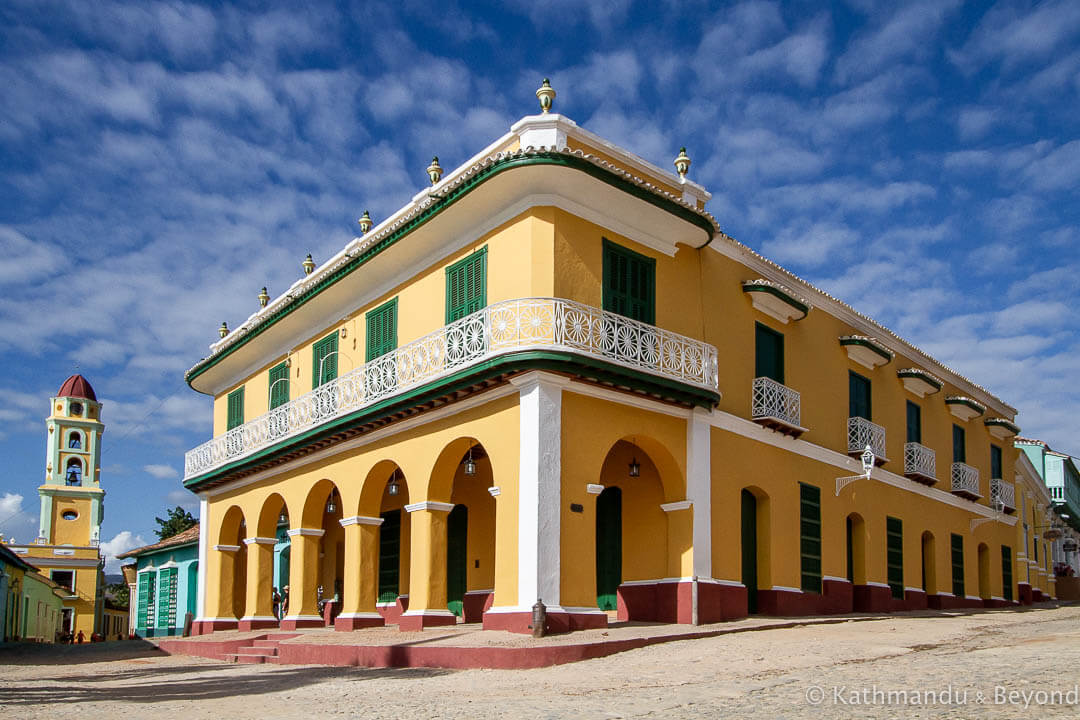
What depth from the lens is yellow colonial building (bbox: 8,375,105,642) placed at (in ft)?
176

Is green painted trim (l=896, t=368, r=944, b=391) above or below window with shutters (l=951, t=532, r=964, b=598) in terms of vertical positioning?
above

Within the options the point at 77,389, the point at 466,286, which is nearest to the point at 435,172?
the point at 466,286

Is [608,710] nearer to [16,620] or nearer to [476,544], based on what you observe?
[476,544]

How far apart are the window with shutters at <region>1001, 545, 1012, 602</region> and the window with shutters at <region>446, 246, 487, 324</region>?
2056 centimetres

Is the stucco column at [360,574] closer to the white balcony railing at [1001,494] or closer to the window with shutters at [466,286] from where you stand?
the window with shutters at [466,286]

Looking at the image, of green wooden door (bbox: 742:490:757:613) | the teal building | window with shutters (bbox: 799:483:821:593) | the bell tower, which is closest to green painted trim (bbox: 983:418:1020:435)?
window with shutters (bbox: 799:483:821:593)

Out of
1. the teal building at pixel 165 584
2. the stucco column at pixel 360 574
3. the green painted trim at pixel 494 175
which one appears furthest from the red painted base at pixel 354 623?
the teal building at pixel 165 584

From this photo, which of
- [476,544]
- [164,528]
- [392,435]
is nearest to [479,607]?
[476,544]

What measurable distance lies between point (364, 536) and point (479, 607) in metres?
2.68

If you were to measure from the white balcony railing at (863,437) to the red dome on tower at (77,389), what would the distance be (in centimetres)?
4416

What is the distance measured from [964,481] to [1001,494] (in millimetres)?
3708

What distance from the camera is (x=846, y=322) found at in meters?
23.3

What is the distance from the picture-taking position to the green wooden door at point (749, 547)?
18.7m

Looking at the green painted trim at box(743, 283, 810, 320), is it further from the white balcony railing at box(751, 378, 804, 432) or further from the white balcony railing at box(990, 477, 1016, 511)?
the white balcony railing at box(990, 477, 1016, 511)
